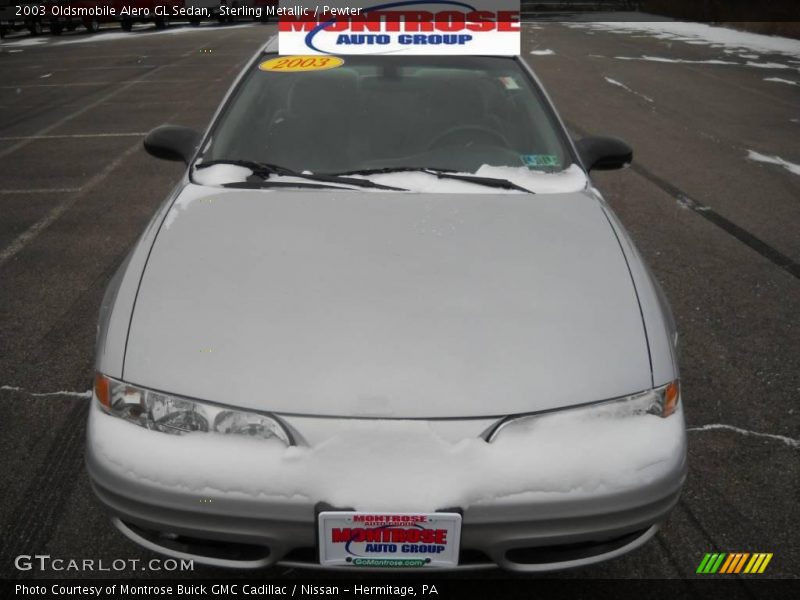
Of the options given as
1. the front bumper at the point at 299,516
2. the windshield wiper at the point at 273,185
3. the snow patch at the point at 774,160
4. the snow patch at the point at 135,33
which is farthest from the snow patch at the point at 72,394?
the snow patch at the point at 135,33

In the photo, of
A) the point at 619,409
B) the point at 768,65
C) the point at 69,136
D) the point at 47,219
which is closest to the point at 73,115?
the point at 69,136

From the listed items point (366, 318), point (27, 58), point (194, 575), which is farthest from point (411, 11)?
point (27, 58)

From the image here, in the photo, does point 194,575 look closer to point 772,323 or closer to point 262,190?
point 262,190

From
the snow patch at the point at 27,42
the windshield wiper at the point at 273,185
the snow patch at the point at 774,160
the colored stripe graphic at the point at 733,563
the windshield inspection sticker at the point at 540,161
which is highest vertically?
the snow patch at the point at 27,42

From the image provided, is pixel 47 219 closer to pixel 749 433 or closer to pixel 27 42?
pixel 749 433

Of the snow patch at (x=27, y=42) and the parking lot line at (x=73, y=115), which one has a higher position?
the snow patch at (x=27, y=42)

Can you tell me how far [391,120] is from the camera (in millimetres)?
2961

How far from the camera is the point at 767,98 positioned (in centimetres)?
1048

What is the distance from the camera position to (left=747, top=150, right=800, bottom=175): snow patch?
6.76 m

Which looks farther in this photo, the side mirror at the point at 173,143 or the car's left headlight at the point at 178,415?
the side mirror at the point at 173,143

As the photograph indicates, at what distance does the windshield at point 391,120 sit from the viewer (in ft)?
9.15

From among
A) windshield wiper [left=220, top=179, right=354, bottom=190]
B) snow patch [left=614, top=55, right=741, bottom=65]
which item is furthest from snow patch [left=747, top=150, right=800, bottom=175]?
snow patch [left=614, top=55, right=741, bottom=65]

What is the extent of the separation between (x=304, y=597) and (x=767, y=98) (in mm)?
10904
